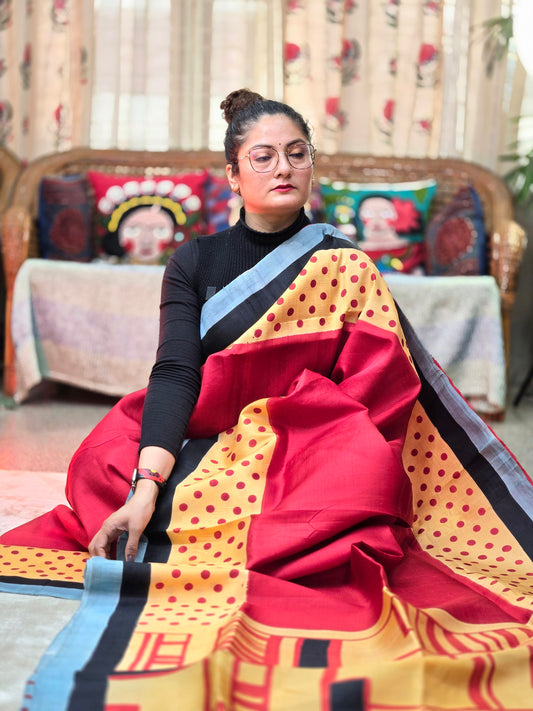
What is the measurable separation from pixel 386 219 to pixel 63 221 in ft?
4.62

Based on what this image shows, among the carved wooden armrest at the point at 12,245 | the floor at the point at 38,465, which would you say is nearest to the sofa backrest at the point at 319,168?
the carved wooden armrest at the point at 12,245

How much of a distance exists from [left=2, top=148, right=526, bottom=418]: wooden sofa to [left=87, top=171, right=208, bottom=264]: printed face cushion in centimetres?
23

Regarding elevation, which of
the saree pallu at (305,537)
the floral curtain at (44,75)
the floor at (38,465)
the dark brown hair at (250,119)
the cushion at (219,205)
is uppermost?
the floral curtain at (44,75)

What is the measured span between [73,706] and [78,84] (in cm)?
355

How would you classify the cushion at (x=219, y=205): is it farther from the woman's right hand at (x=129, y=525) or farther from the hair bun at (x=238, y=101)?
the woman's right hand at (x=129, y=525)

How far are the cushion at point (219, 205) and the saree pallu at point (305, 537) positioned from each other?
1907mm

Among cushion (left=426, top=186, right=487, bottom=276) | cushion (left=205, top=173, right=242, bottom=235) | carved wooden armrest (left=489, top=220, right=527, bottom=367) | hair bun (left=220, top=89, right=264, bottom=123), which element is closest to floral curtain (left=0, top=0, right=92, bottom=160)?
cushion (left=205, top=173, right=242, bottom=235)

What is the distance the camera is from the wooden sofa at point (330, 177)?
10.2ft

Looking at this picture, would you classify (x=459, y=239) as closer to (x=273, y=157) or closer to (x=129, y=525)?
(x=273, y=157)

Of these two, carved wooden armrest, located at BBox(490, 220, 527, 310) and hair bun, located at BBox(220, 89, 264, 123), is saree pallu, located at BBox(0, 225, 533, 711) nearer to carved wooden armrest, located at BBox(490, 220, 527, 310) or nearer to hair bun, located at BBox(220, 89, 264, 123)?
hair bun, located at BBox(220, 89, 264, 123)

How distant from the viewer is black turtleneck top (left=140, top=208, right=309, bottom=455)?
4.70 feet

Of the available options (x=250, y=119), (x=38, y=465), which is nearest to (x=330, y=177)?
(x=38, y=465)

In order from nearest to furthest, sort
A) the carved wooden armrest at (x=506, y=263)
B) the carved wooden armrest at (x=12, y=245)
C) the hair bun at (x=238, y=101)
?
the hair bun at (x=238, y=101) < the carved wooden armrest at (x=506, y=263) < the carved wooden armrest at (x=12, y=245)

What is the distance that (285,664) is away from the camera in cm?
104
